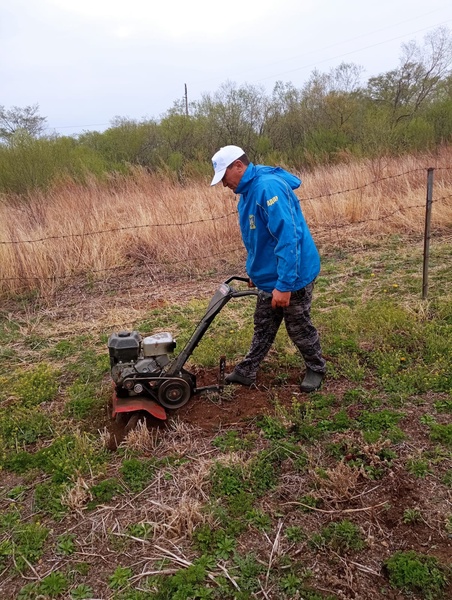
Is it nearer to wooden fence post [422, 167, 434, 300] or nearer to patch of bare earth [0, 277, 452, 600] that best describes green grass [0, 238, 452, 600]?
patch of bare earth [0, 277, 452, 600]

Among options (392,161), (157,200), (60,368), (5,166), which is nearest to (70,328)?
(60,368)

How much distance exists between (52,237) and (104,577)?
20.1 ft

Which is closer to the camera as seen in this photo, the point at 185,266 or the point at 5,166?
the point at 185,266

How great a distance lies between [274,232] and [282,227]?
0.24ft

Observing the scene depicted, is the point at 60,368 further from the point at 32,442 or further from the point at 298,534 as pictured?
the point at 298,534

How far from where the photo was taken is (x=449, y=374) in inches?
151

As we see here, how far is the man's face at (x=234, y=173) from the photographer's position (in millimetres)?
3295

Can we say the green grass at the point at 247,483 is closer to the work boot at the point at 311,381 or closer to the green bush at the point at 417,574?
the green bush at the point at 417,574

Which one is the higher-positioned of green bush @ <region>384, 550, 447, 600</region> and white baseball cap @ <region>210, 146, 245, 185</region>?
white baseball cap @ <region>210, 146, 245, 185</region>

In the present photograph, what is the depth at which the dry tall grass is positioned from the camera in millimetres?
7500

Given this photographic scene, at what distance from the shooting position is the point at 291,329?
12.2 ft

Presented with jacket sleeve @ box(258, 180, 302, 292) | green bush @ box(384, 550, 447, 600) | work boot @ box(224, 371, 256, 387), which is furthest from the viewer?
work boot @ box(224, 371, 256, 387)

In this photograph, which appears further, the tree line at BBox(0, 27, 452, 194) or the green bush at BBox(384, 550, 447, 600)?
the tree line at BBox(0, 27, 452, 194)

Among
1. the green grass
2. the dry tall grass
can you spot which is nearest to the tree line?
the dry tall grass
